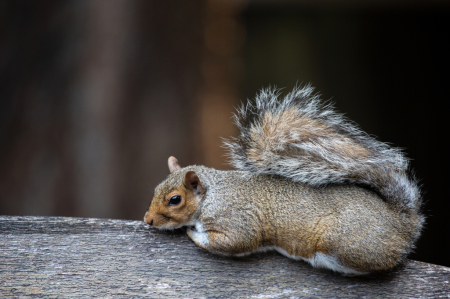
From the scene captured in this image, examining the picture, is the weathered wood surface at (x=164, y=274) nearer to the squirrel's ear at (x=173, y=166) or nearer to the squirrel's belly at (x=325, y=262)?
the squirrel's belly at (x=325, y=262)

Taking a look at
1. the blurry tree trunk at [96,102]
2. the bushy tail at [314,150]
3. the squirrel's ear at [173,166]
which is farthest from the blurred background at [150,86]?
the bushy tail at [314,150]

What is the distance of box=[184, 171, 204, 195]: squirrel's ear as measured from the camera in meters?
1.13

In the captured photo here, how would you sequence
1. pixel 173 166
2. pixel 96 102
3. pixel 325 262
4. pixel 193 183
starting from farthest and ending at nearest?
1. pixel 96 102
2. pixel 173 166
3. pixel 193 183
4. pixel 325 262

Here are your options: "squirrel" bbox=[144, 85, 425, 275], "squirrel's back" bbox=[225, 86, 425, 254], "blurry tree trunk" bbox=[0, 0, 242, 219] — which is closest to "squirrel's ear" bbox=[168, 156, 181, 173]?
"squirrel" bbox=[144, 85, 425, 275]

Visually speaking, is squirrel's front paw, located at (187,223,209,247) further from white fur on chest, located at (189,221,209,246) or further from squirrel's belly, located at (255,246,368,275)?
squirrel's belly, located at (255,246,368,275)

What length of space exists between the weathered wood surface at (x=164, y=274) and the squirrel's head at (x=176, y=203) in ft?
0.25

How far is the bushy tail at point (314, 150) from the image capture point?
1.09 m

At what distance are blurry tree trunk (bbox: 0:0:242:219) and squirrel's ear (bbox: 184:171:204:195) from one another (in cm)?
103

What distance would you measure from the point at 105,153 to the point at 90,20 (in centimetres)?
80

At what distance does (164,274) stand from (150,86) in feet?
4.54

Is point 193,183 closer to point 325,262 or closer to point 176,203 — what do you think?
point 176,203

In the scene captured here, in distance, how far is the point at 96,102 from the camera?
7.00ft

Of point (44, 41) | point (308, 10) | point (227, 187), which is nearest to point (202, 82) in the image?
point (44, 41)

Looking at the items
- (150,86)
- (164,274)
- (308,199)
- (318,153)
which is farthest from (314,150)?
(150,86)
